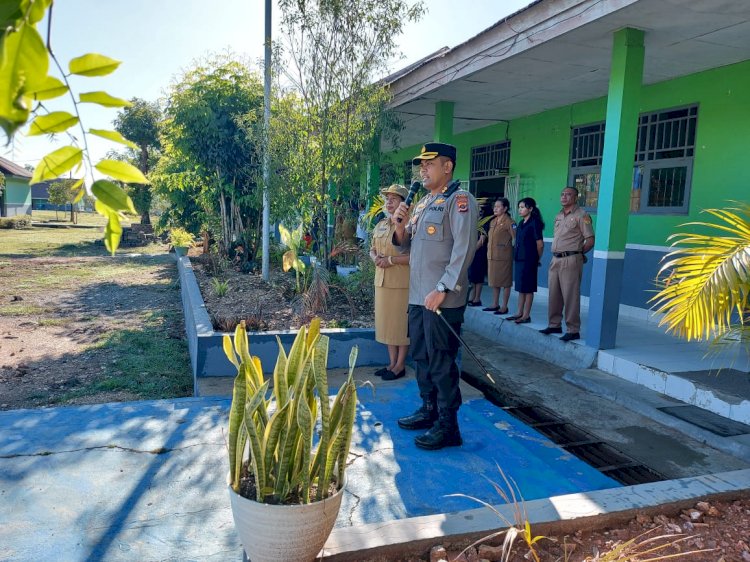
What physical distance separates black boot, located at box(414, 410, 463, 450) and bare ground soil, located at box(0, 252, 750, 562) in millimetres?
1342

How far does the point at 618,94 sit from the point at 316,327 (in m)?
4.64

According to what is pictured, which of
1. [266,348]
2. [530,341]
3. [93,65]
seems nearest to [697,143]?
[530,341]

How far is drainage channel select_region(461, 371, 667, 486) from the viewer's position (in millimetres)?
3383

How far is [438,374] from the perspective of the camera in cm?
350

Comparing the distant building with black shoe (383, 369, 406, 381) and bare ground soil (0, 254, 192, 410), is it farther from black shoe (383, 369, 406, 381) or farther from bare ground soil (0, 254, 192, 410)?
black shoe (383, 369, 406, 381)

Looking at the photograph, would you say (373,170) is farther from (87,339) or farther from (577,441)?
(577,441)

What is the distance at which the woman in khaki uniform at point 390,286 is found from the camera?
15.3ft

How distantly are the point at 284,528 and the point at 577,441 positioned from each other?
2.74 meters

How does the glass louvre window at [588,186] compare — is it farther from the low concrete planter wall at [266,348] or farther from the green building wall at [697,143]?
the low concrete planter wall at [266,348]

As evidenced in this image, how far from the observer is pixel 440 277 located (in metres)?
3.56

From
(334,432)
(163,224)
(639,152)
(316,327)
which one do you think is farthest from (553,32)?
(163,224)

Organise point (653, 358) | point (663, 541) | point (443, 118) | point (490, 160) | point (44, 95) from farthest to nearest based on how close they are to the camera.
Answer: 1. point (490, 160)
2. point (443, 118)
3. point (653, 358)
4. point (663, 541)
5. point (44, 95)

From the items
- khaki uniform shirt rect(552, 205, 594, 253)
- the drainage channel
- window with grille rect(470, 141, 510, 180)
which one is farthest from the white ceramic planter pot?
window with grille rect(470, 141, 510, 180)

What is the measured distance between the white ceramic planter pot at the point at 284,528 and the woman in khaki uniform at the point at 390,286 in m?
2.84
